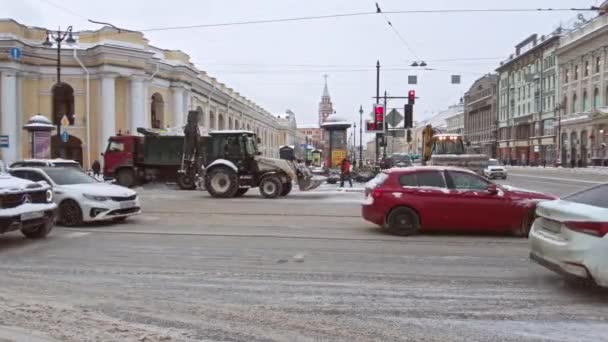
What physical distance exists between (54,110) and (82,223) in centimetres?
3489

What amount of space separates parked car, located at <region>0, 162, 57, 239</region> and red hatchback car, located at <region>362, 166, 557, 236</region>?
632cm

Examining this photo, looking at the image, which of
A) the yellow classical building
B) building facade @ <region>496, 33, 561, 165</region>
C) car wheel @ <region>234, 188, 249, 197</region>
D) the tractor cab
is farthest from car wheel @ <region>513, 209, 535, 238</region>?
building facade @ <region>496, 33, 561, 165</region>

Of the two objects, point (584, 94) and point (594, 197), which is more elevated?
point (584, 94)

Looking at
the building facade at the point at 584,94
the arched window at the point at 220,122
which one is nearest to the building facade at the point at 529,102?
the building facade at the point at 584,94

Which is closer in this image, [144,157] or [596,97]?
[144,157]

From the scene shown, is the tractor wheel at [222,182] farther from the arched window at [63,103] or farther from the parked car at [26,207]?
the arched window at [63,103]

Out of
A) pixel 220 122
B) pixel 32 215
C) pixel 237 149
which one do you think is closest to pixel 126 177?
pixel 237 149

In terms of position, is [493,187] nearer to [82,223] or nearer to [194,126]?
[82,223]

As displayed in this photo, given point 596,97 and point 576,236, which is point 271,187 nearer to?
point 576,236

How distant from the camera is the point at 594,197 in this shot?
6699 mm

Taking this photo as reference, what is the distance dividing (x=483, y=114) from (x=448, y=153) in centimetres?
9121

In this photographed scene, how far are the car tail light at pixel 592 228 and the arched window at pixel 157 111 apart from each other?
139 ft

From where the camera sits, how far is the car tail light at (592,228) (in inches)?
235

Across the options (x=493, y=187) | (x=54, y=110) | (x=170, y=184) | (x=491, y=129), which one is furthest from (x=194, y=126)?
(x=491, y=129)
